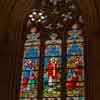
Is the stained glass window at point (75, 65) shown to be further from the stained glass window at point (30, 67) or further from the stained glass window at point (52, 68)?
the stained glass window at point (30, 67)

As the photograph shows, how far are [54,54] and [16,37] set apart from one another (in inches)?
39.9

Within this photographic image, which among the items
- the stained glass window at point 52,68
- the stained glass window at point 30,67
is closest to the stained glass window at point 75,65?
the stained glass window at point 52,68

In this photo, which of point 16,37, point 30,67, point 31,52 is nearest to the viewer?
point 30,67

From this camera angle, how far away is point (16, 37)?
1034 cm

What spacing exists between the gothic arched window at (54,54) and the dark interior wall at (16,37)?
22 cm

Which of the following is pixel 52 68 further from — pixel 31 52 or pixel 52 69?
pixel 31 52

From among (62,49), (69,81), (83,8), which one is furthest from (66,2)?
(69,81)

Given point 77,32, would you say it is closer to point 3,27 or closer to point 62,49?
point 62,49

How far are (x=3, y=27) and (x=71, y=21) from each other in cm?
166

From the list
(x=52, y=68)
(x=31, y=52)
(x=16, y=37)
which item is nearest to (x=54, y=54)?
(x=52, y=68)

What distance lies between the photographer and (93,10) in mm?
10414

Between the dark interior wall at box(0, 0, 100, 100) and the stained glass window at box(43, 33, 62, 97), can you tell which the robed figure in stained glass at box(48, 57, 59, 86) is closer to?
the stained glass window at box(43, 33, 62, 97)

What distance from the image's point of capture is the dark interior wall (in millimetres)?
9477

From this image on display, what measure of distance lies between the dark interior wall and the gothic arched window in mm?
217
